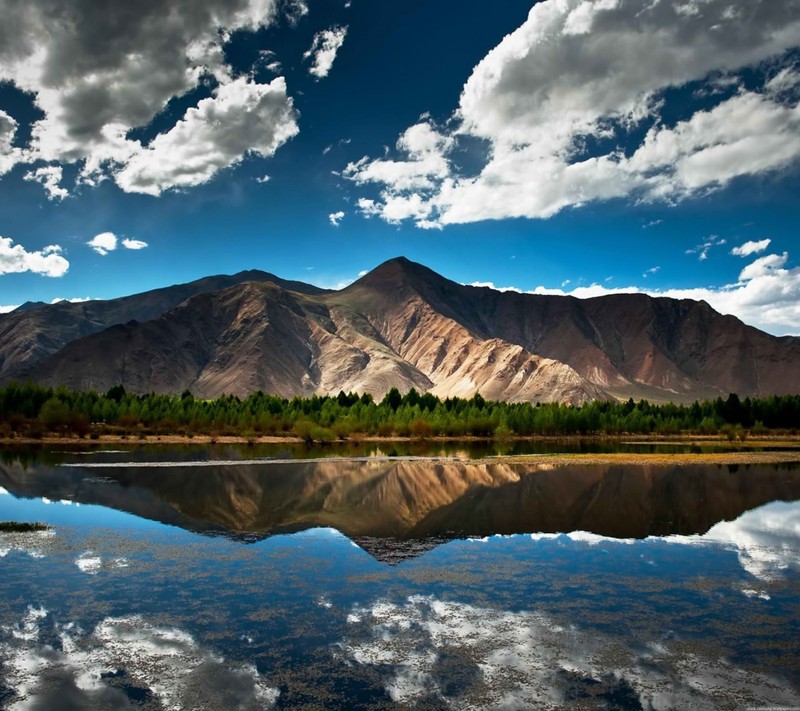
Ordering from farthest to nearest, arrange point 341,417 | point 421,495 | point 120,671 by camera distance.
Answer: point 341,417 → point 421,495 → point 120,671

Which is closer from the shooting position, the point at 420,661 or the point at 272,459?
the point at 420,661

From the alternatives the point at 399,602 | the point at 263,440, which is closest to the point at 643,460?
the point at 399,602

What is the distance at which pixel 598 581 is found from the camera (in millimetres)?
24109

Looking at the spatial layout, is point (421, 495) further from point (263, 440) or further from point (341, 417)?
point (341, 417)

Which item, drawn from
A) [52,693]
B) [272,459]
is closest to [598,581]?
[52,693]

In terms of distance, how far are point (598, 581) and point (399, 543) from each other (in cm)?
995

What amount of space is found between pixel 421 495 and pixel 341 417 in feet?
329

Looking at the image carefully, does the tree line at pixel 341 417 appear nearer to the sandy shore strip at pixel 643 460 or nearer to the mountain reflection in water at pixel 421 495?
the sandy shore strip at pixel 643 460

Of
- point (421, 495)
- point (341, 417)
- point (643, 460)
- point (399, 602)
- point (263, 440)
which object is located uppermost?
point (341, 417)

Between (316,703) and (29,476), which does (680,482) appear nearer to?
(316,703)

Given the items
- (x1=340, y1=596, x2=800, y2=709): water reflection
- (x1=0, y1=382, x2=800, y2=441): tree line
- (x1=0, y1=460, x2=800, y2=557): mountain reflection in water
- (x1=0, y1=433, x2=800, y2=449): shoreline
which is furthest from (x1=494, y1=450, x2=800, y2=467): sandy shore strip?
(x1=0, y1=382, x2=800, y2=441): tree line

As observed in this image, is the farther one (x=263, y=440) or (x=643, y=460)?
(x=263, y=440)

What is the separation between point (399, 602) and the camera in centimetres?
2116

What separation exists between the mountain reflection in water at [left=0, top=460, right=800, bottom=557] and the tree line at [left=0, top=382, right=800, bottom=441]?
57.8 meters
